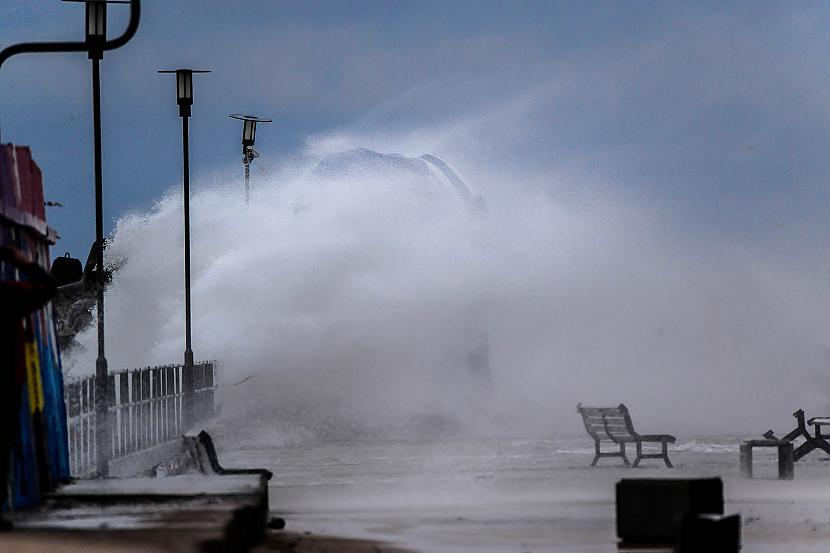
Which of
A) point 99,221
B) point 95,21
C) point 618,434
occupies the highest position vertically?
point 95,21

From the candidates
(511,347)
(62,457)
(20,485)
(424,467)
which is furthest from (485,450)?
(511,347)

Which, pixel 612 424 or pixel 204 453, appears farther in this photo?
pixel 612 424

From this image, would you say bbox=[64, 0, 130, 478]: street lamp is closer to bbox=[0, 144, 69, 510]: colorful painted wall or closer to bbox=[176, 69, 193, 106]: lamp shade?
bbox=[0, 144, 69, 510]: colorful painted wall

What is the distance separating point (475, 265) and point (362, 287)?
948cm

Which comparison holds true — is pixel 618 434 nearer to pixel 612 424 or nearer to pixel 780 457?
pixel 612 424

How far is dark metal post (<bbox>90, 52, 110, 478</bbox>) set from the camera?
77.9 feet

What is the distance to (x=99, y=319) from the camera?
96.1ft

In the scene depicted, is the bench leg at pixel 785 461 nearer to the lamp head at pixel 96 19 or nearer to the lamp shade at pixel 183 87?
the lamp head at pixel 96 19

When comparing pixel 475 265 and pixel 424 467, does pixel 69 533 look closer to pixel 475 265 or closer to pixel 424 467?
pixel 424 467

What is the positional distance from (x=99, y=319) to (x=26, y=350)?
572 inches

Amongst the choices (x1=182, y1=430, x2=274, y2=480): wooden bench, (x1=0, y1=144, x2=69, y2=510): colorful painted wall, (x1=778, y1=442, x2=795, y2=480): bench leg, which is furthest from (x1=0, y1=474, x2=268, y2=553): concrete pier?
(x1=778, y1=442, x2=795, y2=480): bench leg

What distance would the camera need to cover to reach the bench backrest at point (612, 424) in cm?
2766

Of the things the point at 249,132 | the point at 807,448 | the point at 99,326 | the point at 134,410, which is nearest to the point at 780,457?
the point at 807,448

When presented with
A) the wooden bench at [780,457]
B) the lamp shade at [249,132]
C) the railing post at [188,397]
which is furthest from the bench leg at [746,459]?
the lamp shade at [249,132]
